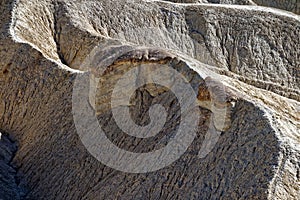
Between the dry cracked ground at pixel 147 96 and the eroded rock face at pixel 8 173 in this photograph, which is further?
the eroded rock face at pixel 8 173

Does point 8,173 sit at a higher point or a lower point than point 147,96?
lower

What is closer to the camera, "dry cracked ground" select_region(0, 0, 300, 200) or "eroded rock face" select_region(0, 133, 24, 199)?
"dry cracked ground" select_region(0, 0, 300, 200)

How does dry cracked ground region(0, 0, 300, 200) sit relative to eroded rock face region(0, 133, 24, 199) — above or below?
above

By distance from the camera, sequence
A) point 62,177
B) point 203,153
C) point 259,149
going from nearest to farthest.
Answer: point 259,149
point 203,153
point 62,177

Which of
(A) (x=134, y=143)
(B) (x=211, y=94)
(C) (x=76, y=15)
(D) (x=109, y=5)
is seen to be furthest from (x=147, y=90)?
(D) (x=109, y=5)

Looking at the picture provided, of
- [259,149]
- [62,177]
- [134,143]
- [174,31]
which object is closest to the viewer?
[259,149]

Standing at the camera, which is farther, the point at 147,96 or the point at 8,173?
the point at 8,173

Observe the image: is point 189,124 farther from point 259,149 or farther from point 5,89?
point 5,89

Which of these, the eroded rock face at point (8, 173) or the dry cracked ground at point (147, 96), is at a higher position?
the dry cracked ground at point (147, 96)
